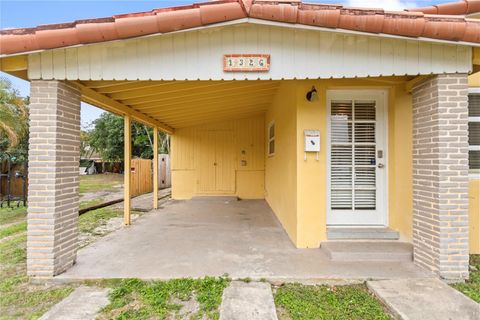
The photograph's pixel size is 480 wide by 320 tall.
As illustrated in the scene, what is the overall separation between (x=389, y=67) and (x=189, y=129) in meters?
7.84

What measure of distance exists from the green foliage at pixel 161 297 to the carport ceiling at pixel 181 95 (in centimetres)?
272

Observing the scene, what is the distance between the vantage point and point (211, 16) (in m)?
2.99

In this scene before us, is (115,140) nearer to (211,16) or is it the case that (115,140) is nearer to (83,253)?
(83,253)

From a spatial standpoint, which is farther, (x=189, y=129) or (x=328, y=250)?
(x=189, y=129)

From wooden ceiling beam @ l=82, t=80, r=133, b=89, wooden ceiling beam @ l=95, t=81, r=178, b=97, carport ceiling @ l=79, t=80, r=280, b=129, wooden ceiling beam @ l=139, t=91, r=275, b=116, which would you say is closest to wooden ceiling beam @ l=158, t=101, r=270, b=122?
carport ceiling @ l=79, t=80, r=280, b=129

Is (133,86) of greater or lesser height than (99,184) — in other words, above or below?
above

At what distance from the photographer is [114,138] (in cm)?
2256

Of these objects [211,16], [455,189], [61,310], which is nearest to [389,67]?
[455,189]

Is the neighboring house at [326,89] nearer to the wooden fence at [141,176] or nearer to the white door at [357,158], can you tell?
the white door at [357,158]

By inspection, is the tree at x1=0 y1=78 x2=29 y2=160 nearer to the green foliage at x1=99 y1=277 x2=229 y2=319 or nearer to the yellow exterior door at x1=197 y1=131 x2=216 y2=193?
the yellow exterior door at x1=197 y1=131 x2=216 y2=193

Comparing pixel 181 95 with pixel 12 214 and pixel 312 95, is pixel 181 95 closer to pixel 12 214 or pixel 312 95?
pixel 312 95

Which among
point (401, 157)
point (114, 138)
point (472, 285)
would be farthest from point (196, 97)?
point (114, 138)

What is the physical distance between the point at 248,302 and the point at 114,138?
22.6 meters

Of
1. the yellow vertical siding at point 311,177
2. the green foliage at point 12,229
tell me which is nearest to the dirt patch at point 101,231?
the green foliage at point 12,229
